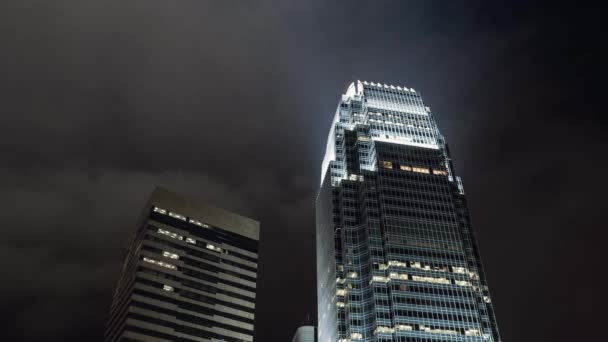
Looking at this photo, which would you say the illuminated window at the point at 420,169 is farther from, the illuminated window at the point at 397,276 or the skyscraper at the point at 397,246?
the illuminated window at the point at 397,276

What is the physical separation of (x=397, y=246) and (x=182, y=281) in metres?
75.5

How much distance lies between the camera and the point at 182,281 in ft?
574

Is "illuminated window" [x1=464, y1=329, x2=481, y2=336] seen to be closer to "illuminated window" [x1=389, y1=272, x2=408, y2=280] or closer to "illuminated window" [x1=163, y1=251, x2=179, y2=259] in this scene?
"illuminated window" [x1=389, y1=272, x2=408, y2=280]

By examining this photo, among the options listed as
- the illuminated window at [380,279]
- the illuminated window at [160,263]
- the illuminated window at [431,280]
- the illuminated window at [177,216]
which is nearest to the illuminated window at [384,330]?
the illuminated window at [380,279]

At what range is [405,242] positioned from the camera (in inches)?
6516

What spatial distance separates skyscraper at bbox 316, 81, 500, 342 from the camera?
15150 centimetres

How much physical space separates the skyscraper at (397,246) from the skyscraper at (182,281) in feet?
105

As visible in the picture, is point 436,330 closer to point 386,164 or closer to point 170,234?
point 386,164

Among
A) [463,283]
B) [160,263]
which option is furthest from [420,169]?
[160,263]

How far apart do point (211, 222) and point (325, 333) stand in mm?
63026

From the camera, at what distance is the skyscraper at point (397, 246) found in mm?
151500

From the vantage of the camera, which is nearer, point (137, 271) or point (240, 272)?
point (137, 271)

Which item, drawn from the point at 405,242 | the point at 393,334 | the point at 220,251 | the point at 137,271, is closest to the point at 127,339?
the point at 137,271

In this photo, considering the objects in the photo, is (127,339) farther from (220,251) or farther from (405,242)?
(405,242)
